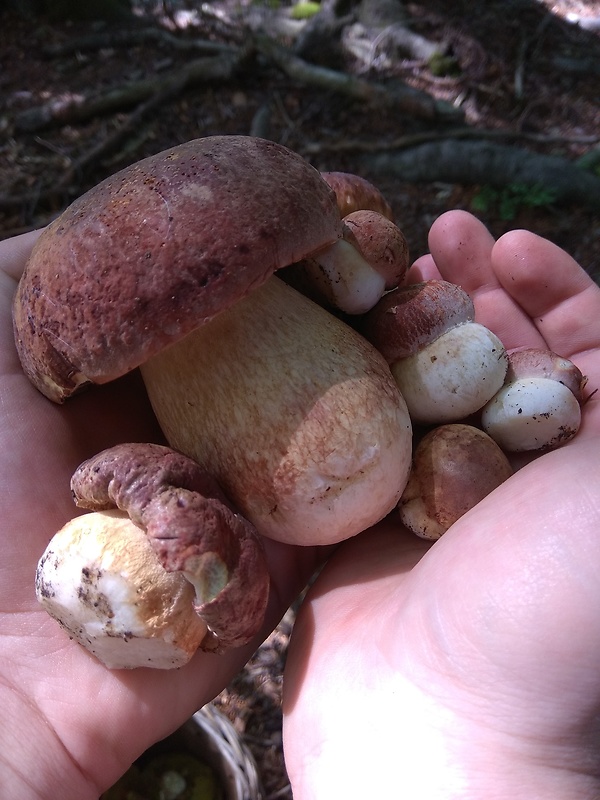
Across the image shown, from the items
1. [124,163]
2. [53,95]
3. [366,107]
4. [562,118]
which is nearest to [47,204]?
[124,163]

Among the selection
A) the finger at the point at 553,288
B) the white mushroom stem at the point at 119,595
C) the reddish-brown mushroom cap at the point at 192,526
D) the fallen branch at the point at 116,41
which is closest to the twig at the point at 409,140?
the fallen branch at the point at 116,41

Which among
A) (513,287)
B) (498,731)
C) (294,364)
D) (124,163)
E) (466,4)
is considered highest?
(466,4)

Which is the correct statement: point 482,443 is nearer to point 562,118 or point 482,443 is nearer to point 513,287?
point 513,287

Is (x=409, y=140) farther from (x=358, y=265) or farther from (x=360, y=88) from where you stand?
(x=358, y=265)

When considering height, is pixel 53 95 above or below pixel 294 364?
below

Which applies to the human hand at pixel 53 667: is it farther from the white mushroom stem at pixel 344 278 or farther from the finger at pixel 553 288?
the finger at pixel 553 288

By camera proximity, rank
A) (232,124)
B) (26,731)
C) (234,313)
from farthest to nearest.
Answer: (232,124) → (234,313) → (26,731)

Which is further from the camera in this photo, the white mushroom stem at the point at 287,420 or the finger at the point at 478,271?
the finger at the point at 478,271
